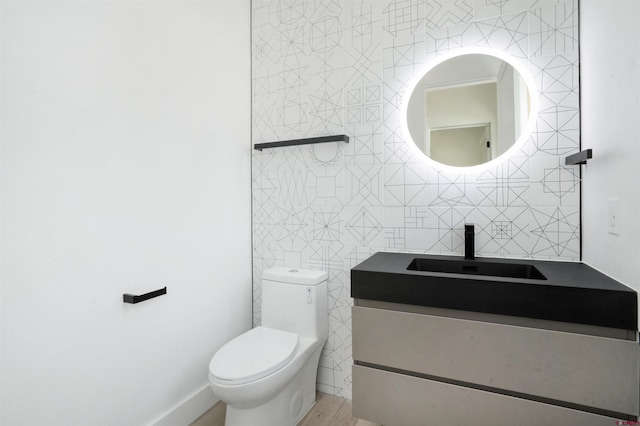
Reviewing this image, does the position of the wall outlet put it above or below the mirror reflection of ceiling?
below

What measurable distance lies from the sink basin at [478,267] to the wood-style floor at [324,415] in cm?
90

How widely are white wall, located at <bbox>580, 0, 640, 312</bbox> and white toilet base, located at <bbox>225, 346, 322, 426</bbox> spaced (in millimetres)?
1443

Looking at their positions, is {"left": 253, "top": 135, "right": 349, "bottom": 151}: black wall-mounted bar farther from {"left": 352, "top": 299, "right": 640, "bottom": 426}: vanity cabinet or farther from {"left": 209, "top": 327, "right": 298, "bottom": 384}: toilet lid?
{"left": 209, "top": 327, "right": 298, "bottom": 384}: toilet lid

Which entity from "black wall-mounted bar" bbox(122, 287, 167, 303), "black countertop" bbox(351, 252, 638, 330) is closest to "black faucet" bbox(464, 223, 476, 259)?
"black countertop" bbox(351, 252, 638, 330)

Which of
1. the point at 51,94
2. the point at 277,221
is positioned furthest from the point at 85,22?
the point at 277,221

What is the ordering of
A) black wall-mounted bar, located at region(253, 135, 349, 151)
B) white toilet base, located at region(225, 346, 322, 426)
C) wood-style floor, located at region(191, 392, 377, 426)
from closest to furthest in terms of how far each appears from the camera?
white toilet base, located at region(225, 346, 322, 426), wood-style floor, located at region(191, 392, 377, 426), black wall-mounted bar, located at region(253, 135, 349, 151)

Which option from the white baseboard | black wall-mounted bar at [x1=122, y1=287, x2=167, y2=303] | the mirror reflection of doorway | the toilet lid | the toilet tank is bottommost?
the white baseboard

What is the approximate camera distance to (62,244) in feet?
4.12

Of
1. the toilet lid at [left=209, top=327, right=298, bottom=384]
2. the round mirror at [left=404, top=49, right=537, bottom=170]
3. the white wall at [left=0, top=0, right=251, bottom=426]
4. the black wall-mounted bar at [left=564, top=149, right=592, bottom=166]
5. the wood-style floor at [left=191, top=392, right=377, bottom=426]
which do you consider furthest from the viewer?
the wood-style floor at [left=191, top=392, right=377, bottom=426]

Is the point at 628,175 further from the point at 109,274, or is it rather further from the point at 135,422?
the point at 135,422

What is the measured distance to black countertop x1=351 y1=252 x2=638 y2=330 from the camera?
3.45ft

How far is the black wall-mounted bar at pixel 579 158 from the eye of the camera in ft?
4.22

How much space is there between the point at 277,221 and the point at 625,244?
1.70m

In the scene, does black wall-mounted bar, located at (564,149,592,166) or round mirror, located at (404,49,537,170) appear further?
round mirror, located at (404,49,537,170)
